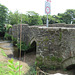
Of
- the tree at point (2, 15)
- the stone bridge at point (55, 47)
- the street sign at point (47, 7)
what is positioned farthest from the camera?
the tree at point (2, 15)

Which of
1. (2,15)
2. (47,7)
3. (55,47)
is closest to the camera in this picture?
(55,47)

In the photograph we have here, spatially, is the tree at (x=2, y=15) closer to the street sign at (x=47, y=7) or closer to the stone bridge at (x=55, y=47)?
the street sign at (x=47, y=7)

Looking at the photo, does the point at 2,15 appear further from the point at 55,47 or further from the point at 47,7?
the point at 55,47

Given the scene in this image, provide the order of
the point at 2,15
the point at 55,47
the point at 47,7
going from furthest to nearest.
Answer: the point at 2,15 → the point at 47,7 → the point at 55,47

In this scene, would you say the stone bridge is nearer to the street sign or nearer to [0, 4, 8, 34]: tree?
the street sign

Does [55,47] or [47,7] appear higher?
[47,7]

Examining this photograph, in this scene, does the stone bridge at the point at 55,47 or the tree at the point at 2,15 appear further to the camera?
the tree at the point at 2,15

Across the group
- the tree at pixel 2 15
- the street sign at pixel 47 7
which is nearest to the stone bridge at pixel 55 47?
the street sign at pixel 47 7

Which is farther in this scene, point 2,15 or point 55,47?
point 2,15

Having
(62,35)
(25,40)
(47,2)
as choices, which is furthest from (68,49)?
(25,40)

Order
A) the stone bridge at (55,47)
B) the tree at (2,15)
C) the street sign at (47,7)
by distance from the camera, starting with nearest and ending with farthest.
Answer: the stone bridge at (55,47) → the street sign at (47,7) → the tree at (2,15)

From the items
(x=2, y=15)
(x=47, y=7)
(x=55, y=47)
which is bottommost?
(x=55, y=47)


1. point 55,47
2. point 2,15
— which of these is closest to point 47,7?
point 55,47

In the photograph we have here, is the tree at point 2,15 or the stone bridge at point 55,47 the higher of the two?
the tree at point 2,15
